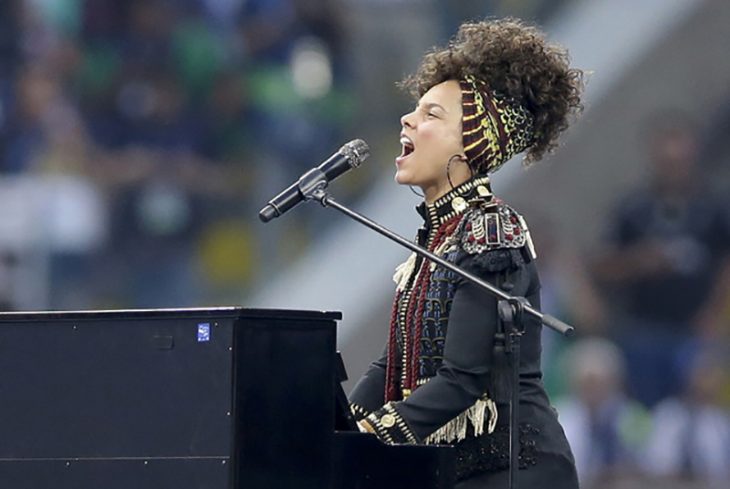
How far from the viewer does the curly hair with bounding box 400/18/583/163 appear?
4.64m

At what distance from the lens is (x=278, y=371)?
12.9 feet

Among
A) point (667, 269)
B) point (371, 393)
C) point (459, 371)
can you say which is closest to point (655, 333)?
point (667, 269)

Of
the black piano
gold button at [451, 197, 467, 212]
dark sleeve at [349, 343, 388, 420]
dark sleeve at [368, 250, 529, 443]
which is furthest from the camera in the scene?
dark sleeve at [349, 343, 388, 420]

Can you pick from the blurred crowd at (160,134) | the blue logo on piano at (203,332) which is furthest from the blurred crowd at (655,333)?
the blue logo on piano at (203,332)

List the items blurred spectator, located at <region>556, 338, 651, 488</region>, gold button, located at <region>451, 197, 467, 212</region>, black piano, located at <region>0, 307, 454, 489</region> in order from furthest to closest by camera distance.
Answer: blurred spectator, located at <region>556, 338, 651, 488</region>
gold button, located at <region>451, 197, 467, 212</region>
black piano, located at <region>0, 307, 454, 489</region>

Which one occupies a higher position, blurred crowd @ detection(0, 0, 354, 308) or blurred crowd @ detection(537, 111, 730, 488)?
blurred crowd @ detection(0, 0, 354, 308)

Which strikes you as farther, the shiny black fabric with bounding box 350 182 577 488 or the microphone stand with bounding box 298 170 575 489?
the shiny black fabric with bounding box 350 182 577 488

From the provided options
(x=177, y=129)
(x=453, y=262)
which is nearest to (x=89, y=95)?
(x=177, y=129)

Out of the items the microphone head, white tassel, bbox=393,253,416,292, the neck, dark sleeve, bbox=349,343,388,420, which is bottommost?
dark sleeve, bbox=349,343,388,420

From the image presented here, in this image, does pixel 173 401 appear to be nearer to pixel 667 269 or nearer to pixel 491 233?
pixel 491 233

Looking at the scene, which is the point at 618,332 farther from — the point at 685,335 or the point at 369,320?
the point at 369,320

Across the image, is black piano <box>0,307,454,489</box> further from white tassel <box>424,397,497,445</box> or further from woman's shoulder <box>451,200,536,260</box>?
woman's shoulder <box>451,200,536,260</box>

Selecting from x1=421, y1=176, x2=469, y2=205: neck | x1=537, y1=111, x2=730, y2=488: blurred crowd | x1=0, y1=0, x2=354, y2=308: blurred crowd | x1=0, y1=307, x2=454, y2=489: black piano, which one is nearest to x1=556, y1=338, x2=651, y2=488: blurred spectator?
x1=537, y1=111, x2=730, y2=488: blurred crowd

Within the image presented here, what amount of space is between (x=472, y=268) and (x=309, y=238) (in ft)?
14.6
